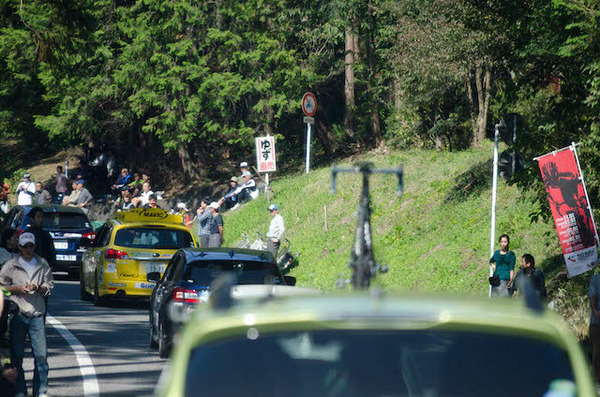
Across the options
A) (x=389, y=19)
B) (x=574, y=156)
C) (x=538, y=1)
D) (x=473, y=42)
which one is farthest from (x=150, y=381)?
(x=389, y=19)

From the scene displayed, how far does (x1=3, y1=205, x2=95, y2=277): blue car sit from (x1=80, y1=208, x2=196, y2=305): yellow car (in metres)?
4.75

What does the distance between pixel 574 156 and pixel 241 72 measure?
1016 inches

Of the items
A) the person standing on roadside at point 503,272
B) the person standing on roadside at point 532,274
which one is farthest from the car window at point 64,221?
the person standing on roadside at point 532,274

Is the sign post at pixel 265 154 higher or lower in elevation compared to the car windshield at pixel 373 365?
higher

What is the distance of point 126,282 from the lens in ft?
63.0

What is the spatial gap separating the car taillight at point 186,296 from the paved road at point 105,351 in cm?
81

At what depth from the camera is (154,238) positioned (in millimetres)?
19750

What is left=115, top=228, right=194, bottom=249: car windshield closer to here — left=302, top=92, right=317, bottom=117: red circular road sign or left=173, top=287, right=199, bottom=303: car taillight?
left=173, top=287, right=199, bottom=303: car taillight

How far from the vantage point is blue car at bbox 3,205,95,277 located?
25.3 meters

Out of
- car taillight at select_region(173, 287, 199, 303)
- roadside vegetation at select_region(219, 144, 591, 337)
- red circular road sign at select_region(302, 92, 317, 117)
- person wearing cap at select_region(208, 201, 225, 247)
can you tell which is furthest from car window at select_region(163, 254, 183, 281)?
red circular road sign at select_region(302, 92, 317, 117)

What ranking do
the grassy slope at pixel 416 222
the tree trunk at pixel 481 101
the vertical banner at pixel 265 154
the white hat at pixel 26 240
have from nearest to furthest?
the white hat at pixel 26 240, the grassy slope at pixel 416 222, the tree trunk at pixel 481 101, the vertical banner at pixel 265 154

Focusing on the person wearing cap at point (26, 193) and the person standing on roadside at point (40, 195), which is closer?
the person standing on roadside at point (40, 195)

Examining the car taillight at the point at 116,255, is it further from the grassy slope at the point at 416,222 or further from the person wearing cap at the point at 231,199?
the person wearing cap at the point at 231,199

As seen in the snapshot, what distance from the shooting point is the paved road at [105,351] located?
35.9 ft
